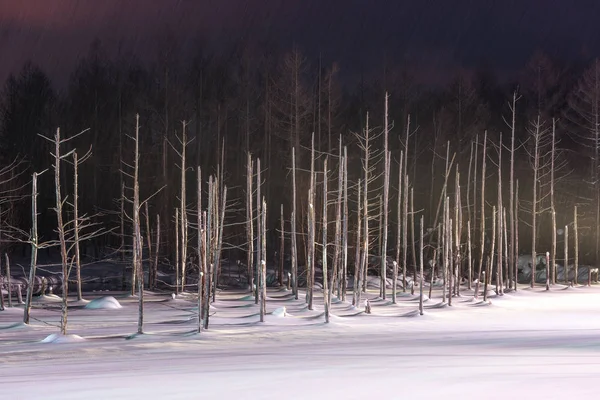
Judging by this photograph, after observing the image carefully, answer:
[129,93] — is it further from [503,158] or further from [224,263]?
[503,158]

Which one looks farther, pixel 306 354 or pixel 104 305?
pixel 104 305

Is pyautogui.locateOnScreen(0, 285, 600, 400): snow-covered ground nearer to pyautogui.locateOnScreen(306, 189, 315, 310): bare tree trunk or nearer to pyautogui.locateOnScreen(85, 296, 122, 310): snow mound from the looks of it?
pyautogui.locateOnScreen(85, 296, 122, 310): snow mound

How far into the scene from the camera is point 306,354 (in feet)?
43.1

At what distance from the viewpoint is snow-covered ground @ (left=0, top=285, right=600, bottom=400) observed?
9695mm

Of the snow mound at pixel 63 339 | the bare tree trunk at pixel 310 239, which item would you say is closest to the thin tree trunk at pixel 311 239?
the bare tree trunk at pixel 310 239

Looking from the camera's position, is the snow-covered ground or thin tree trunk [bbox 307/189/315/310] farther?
thin tree trunk [bbox 307/189/315/310]

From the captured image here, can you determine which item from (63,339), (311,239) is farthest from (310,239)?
(63,339)

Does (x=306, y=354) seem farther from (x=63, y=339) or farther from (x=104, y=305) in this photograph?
(x=104, y=305)

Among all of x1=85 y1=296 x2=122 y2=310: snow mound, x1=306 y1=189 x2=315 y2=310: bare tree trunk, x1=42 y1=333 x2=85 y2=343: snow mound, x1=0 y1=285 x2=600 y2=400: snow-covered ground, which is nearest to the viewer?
x1=0 y1=285 x2=600 y2=400: snow-covered ground

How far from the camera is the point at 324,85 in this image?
39.4 m

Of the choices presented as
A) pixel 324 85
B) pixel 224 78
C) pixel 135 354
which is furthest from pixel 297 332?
pixel 224 78

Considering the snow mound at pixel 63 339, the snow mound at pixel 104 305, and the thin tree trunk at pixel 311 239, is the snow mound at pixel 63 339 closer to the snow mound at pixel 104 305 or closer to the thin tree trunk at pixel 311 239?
the thin tree trunk at pixel 311 239

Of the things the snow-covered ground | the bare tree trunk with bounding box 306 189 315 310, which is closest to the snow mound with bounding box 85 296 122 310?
the snow-covered ground

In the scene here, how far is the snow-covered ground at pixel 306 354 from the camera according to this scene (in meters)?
9.70
